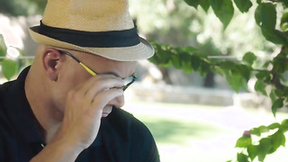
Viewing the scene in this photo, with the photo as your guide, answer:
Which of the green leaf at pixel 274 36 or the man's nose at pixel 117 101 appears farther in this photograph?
the green leaf at pixel 274 36

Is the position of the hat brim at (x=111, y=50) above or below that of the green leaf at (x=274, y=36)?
below

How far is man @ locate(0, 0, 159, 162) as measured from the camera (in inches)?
52.9

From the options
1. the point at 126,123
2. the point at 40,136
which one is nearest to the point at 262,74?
the point at 126,123

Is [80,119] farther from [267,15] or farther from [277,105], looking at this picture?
[277,105]

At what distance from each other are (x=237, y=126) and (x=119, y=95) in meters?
8.48

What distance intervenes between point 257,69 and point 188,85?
436 inches

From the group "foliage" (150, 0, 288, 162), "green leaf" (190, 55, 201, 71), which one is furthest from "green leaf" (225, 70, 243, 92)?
"green leaf" (190, 55, 201, 71)

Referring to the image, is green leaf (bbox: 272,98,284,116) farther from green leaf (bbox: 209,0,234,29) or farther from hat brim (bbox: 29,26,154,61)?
hat brim (bbox: 29,26,154,61)

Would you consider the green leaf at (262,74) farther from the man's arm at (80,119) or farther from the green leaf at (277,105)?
the man's arm at (80,119)

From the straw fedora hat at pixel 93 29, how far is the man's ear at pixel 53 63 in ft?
0.07

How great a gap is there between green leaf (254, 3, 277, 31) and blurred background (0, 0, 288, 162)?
22.6ft

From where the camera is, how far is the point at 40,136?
1.46 metres

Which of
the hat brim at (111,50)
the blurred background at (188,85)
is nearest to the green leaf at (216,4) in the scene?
the hat brim at (111,50)

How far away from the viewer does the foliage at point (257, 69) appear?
168cm
